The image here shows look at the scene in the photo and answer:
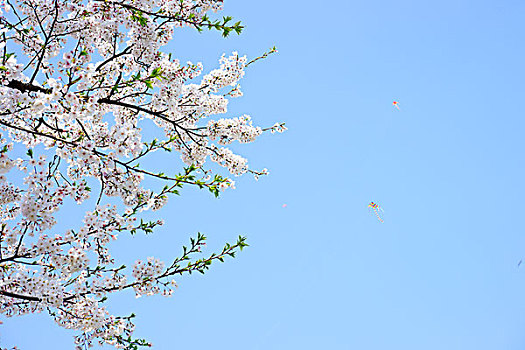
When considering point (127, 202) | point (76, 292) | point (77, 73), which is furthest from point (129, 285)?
point (77, 73)

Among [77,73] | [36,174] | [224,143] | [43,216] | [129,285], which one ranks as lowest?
[129,285]

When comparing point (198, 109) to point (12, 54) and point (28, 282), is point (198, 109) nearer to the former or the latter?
point (12, 54)

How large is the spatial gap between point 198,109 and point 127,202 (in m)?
1.68

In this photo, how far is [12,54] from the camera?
134 inches

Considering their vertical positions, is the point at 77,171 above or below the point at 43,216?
above

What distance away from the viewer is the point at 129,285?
4.33m

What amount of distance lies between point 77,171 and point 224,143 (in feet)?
6.60

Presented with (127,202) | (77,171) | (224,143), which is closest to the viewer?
(127,202)

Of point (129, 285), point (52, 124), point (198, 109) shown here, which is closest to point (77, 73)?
point (52, 124)

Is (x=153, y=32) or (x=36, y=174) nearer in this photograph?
(x=36, y=174)

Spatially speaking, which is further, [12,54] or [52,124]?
[52,124]

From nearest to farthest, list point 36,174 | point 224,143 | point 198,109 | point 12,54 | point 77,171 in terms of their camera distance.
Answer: point 12,54
point 36,174
point 77,171
point 198,109
point 224,143

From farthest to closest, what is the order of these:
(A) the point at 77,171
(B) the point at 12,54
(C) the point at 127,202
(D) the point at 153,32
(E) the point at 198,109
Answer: (E) the point at 198,109
(A) the point at 77,171
(C) the point at 127,202
(D) the point at 153,32
(B) the point at 12,54

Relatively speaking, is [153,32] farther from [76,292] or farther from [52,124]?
[76,292]
